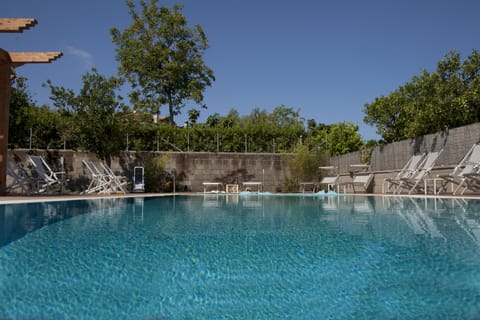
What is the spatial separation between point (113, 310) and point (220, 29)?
19.9 metres

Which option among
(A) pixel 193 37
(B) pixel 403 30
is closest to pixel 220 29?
(A) pixel 193 37

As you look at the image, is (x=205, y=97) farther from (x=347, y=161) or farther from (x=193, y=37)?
(x=347, y=161)

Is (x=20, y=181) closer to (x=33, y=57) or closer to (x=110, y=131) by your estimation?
(x=33, y=57)

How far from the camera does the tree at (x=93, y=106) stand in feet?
46.4

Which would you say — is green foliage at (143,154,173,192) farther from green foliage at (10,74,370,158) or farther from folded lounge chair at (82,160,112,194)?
folded lounge chair at (82,160,112,194)

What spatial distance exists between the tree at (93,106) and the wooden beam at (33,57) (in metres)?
3.97

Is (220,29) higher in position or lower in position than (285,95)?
higher

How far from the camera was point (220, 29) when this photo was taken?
20.2m

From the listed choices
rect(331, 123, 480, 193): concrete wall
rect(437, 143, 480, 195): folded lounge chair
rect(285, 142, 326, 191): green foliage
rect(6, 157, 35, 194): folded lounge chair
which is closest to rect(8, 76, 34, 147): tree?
rect(6, 157, 35, 194): folded lounge chair

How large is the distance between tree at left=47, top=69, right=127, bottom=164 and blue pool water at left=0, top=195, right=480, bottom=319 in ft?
32.8

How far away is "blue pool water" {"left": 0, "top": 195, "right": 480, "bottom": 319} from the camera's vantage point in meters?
1.99

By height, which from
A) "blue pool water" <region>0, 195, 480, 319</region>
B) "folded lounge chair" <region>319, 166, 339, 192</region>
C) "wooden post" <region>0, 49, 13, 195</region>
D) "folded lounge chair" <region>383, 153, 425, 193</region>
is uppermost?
"wooden post" <region>0, 49, 13, 195</region>

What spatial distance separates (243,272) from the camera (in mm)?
2730

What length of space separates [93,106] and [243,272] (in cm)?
1300
